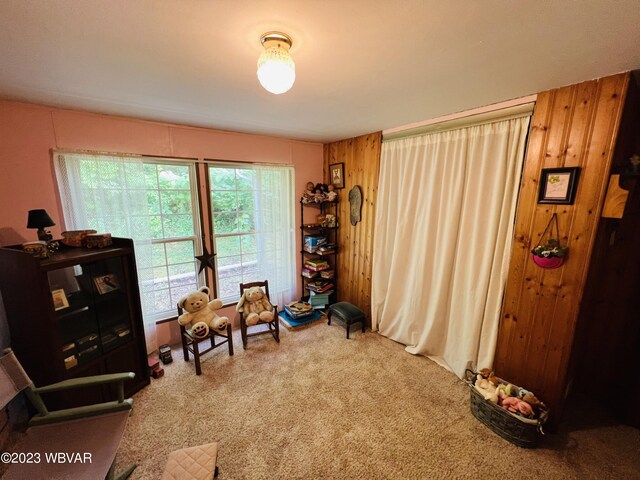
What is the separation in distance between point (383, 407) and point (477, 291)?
1.19m

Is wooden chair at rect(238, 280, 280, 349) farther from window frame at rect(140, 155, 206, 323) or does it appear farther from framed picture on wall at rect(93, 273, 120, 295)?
framed picture on wall at rect(93, 273, 120, 295)

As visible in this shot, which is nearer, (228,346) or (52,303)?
(52,303)

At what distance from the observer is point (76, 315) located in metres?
1.87

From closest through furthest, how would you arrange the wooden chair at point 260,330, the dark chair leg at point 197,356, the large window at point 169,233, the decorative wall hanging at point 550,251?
1. the decorative wall hanging at point 550,251
2. the dark chair leg at point 197,356
3. the large window at point 169,233
4. the wooden chair at point 260,330

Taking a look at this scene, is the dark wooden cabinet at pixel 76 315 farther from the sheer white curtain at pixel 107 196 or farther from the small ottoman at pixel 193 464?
the small ottoman at pixel 193 464

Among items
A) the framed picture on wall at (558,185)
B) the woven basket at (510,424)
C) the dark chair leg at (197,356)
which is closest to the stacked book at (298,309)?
the dark chair leg at (197,356)

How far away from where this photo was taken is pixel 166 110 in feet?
6.68

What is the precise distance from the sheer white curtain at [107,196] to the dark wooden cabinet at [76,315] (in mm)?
272

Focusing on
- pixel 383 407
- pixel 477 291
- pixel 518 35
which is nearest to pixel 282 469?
pixel 383 407

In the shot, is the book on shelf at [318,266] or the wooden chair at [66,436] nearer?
the wooden chair at [66,436]

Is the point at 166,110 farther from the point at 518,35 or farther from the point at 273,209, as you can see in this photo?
the point at 518,35

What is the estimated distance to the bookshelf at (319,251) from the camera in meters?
3.33

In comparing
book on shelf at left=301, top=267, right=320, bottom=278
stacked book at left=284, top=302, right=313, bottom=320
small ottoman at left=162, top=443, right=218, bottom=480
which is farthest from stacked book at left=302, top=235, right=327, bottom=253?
small ottoman at left=162, top=443, right=218, bottom=480

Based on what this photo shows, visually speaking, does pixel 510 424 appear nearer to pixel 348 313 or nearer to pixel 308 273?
pixel 348 313
